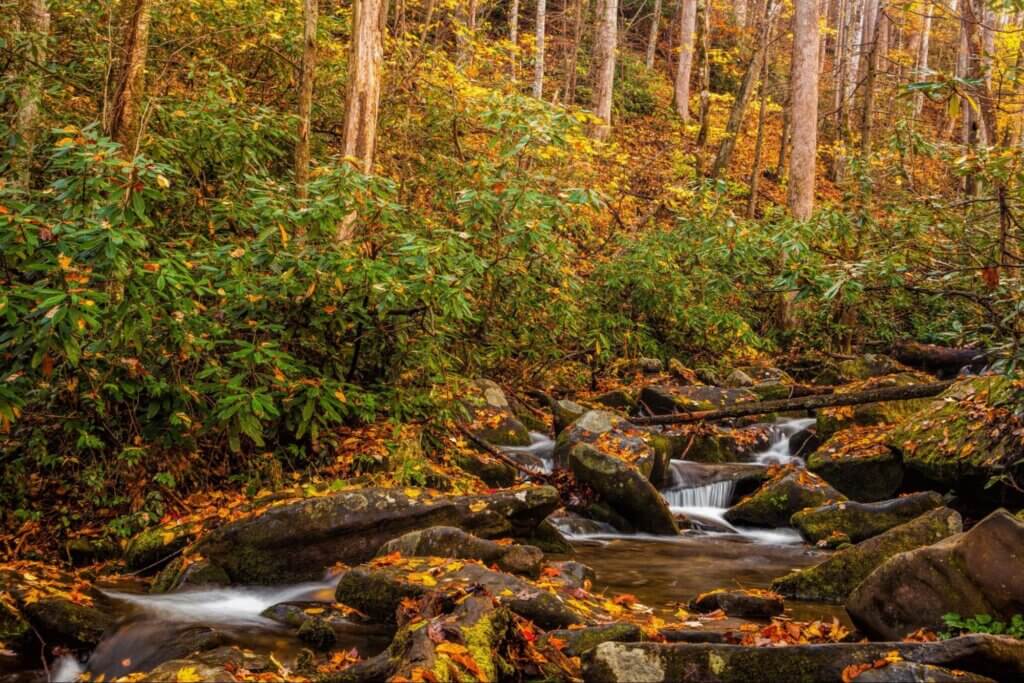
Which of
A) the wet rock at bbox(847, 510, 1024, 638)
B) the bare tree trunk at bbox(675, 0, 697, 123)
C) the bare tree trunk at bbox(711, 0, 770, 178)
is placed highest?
the bare tree trunk at bbox(675, 0, 697, 123)

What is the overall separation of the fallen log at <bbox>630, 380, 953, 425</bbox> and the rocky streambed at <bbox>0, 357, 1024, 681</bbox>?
50 cm

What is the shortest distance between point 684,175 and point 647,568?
15789 millimetres

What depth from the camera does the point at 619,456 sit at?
1014 centimetres

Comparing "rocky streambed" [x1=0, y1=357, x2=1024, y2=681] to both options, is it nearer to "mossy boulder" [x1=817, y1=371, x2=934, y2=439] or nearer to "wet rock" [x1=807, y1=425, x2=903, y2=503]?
"wet rock" [x1=807, y1=425, x2=903, y2=503]

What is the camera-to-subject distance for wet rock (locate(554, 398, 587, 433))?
39.3 ft

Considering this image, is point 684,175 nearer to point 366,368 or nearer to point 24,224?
point 366,368

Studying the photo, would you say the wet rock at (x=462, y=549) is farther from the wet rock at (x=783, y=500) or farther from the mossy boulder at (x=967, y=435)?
the wet rock at (x=783, y=500)

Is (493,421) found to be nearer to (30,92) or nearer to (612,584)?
(612,584)

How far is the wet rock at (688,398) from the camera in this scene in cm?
1283

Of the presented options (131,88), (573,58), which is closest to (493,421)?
(131,88)

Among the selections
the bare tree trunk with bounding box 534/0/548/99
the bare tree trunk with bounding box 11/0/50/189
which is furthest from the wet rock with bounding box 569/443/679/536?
the bare tree trunk with bounding box 534/0/548/99

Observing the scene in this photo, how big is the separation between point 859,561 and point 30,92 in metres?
8.37

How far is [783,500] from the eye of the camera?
9742mm

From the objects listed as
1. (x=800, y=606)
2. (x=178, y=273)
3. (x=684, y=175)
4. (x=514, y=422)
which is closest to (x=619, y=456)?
(x=514, y=422)
